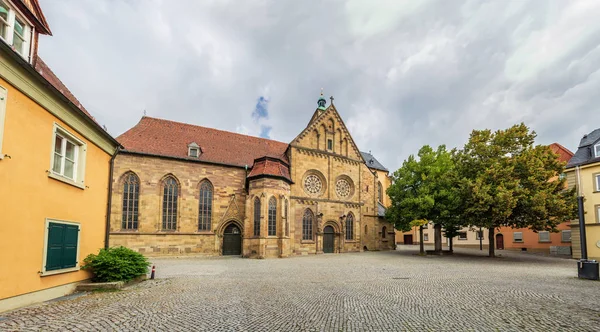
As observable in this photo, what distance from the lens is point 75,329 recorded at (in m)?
6.35

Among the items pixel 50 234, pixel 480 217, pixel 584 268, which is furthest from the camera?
pixel 480 217

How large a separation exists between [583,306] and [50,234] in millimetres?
14495

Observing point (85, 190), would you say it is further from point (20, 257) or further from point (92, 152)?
point (20, 257)

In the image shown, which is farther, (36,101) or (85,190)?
(85,190)

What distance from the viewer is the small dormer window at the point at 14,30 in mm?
7820

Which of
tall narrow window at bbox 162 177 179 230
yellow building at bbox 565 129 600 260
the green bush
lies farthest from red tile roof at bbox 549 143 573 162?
the green bush

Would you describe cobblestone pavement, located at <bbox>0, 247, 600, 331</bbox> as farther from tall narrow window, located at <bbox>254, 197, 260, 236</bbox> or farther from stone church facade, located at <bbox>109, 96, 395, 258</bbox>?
stone church facade, located at <bbox>109, 96, 395, 258</bbox>

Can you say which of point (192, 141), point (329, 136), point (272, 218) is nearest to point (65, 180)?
point (272, 218)

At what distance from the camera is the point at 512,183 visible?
2195 cm

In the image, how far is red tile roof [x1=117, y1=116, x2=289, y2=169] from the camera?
26.8 m

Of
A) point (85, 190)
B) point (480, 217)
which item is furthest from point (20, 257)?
point (480, 217)

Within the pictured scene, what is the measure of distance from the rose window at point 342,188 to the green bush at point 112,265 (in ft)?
78.2

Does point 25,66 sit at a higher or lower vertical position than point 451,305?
higher

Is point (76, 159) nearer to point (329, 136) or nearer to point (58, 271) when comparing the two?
point (58, 271)
